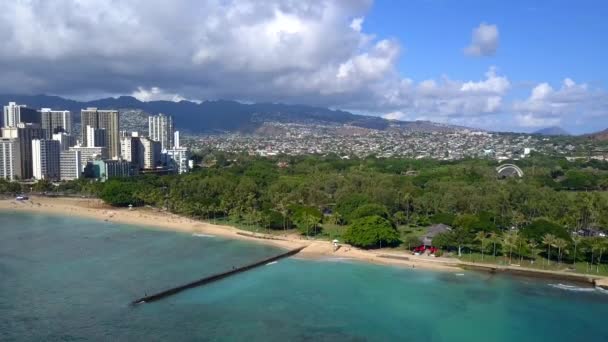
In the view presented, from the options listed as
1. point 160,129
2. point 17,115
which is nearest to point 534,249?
point 17,115

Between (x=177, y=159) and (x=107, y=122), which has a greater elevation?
(x=107, y=122)

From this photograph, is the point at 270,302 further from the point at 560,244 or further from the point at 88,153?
the point at 88,153

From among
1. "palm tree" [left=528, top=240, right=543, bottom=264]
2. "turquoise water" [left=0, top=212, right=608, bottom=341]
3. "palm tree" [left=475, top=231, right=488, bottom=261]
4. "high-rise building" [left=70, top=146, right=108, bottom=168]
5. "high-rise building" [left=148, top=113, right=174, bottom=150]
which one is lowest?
"turquoise water" [left=0, top=212, right=608, bottom=341]

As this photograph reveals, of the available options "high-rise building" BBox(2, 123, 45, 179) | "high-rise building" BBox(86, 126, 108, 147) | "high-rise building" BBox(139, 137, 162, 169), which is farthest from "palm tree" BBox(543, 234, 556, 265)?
"high-rise building" BBox(86, 126, 108, 147)

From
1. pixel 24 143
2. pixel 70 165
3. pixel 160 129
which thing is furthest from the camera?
pixel 160 129

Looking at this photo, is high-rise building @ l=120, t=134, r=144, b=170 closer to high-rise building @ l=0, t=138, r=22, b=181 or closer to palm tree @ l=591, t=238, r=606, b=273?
high-rise building @ l=0, t=138, r=22, b=181

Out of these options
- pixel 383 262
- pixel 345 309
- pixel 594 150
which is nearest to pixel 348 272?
pixel 383 262

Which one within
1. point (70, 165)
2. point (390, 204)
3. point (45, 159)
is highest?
point (45, 159)
